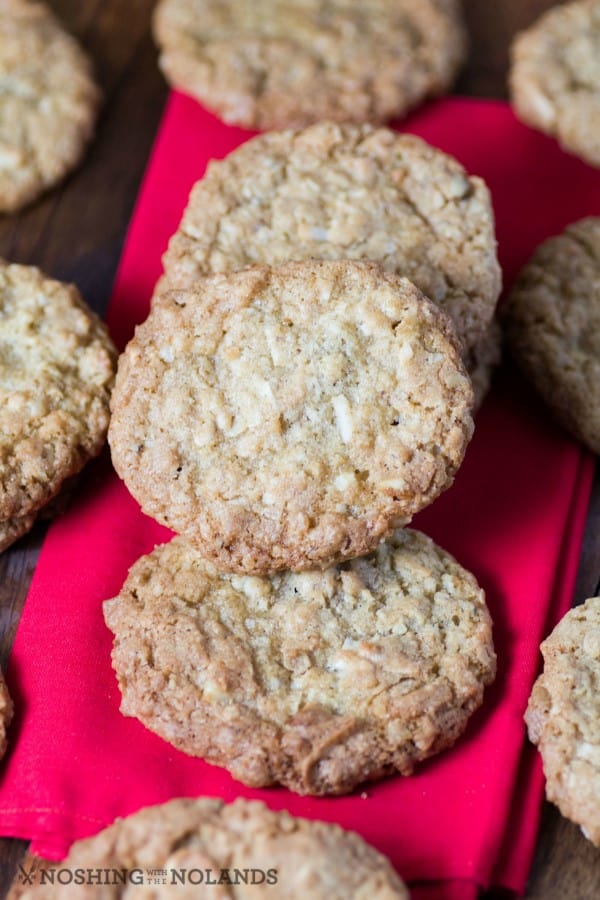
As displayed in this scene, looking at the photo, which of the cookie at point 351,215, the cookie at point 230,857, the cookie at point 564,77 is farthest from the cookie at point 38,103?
the cookie at point 230,857

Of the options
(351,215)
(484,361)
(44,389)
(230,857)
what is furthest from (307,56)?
(230,857)

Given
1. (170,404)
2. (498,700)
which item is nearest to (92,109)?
(170,404)

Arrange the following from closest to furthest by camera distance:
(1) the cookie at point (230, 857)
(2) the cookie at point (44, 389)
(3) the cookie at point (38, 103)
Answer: (1) the cookie at point (230, 857) < (2) the cookie at point (44, 389) < (3) the cookie at point (38, 103)

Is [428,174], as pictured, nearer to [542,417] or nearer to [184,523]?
[542,417]

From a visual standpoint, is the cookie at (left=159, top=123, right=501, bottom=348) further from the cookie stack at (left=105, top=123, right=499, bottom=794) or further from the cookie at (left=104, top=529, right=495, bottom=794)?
the cookie at (left=104, top=529, right=495, bottom=794)

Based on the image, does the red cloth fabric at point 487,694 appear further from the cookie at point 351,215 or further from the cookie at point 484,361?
the cookie at point 351,215
